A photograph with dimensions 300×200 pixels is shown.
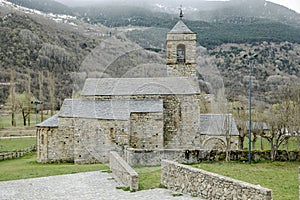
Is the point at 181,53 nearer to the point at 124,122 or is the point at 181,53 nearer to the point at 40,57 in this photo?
the point at 124,122

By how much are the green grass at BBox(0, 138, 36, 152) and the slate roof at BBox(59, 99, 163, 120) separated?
9747 millimetres

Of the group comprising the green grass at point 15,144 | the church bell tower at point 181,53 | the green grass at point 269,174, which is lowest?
the green grass at point 15,144

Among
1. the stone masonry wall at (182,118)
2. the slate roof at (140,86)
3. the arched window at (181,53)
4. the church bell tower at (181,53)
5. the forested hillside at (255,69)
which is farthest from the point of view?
the forested hillside at (255,69)

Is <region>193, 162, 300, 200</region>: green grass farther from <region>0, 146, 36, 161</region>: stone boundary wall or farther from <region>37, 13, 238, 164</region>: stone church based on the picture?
<region>0, 146, 36, 161</region>: stone boundary wall

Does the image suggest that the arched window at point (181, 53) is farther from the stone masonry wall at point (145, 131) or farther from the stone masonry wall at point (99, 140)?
the stone masonry wall at point (99, 140)

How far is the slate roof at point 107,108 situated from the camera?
2468cm

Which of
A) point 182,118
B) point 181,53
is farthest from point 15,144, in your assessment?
point 182,118

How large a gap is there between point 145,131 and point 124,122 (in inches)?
65.6

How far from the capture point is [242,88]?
54531mm

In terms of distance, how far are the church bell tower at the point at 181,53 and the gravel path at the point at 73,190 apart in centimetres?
1561

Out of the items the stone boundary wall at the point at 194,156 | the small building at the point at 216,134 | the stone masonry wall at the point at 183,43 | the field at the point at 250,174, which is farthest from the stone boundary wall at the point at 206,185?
the stone masonry wall at the point at 183,43

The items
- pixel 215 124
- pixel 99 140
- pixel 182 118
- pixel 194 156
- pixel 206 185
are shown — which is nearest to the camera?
pixel 206 185

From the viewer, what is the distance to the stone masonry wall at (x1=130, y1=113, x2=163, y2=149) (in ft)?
82.3

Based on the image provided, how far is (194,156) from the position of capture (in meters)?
19.5
